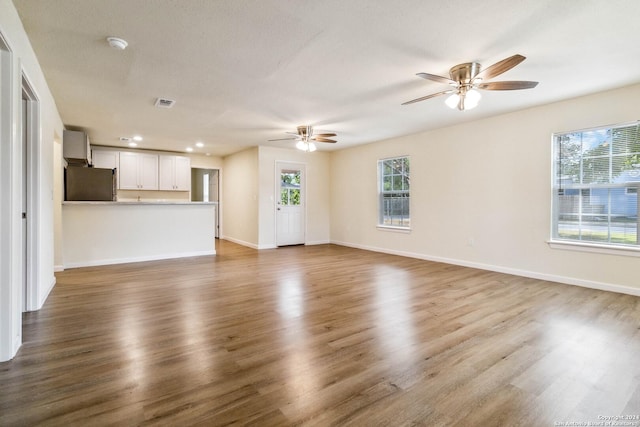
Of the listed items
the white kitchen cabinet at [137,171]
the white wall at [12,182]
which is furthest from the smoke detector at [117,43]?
the white kitchen cabinet at [137,171]

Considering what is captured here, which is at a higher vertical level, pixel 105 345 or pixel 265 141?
pixel 265 141

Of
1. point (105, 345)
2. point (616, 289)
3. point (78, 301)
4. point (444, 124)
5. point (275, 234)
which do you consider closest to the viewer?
point (105, 345)

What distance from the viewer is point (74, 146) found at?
5.41 m

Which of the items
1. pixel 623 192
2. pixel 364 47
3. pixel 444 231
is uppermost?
pixel 364 47

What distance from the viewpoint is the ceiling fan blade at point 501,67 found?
2453mm

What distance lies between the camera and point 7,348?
208cm

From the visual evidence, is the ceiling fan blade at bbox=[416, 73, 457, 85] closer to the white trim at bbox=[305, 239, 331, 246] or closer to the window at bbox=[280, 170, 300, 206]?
the window at bbox=[280, 170, 300, 206]

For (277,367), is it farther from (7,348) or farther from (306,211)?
(306,211)

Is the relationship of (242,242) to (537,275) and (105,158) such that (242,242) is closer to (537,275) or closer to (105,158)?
(105,158)

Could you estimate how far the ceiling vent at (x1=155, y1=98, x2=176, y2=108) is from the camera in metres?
4.06

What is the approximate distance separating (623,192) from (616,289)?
1.15m

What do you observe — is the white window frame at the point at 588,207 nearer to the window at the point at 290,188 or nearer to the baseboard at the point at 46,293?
the window at the point at 290,188

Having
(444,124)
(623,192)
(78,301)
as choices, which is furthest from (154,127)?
(623,192)

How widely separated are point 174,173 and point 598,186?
8.39m
